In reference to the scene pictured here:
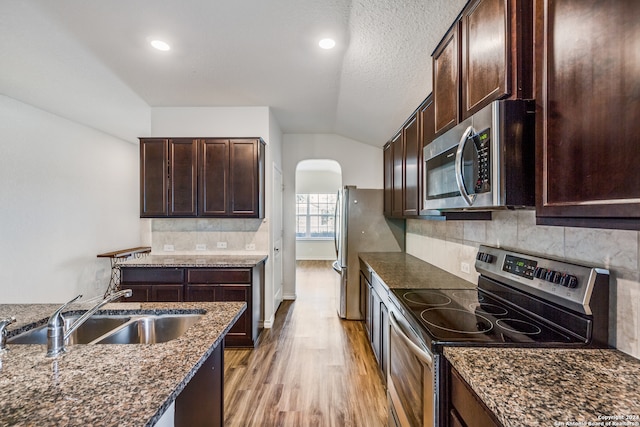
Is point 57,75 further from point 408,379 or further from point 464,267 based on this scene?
point 464,267

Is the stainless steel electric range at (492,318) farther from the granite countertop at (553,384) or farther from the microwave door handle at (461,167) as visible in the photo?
the microwave door handle at (461,167)

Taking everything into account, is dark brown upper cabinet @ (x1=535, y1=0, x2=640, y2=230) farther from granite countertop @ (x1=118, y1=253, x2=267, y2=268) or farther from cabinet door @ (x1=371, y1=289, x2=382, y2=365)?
granite countertop @ (x1=118, y1=253, x2=267, y2=268)

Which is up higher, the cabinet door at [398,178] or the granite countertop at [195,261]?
the cabinet door at [398,178]

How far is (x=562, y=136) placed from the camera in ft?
2.82

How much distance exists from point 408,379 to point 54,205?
191 inches

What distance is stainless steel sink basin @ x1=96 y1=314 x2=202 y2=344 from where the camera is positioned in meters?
1.53

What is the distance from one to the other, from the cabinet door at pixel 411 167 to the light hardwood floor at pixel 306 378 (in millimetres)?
1512

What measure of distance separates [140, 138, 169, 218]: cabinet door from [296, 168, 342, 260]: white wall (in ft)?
18.7

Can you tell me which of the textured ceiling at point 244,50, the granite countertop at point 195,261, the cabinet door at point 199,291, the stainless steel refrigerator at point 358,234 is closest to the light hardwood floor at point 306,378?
the stainless steel refrigerator at point 358,234

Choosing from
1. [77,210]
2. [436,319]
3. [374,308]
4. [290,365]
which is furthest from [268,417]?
[77,210]

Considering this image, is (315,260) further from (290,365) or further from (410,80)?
(410,80)

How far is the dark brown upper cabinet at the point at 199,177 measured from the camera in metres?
3.45

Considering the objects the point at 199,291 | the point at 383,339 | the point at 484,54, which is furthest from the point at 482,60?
the point at 199,291

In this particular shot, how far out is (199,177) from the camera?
3.46 meters
